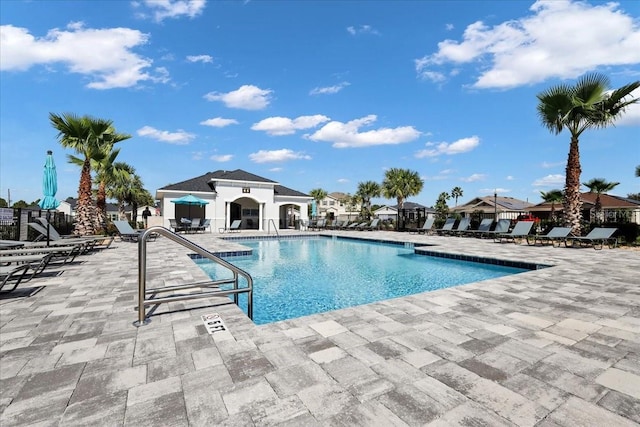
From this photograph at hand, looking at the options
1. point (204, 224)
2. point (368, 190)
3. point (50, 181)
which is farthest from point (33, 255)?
point (368, 190)

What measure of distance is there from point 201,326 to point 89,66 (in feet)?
39.4

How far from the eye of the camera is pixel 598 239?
11.5 meters

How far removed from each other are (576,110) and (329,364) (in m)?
14.7

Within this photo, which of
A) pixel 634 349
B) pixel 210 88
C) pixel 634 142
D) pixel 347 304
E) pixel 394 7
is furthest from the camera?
pixel 210 88

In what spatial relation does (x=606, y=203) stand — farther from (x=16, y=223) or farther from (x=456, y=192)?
(x=16, y=223)

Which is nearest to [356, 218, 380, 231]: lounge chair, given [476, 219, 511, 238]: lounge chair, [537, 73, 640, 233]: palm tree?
[476, 219, 511, 238]: lounge chair

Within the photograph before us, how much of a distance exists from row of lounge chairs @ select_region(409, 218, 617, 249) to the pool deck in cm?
896

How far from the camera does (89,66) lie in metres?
10.6

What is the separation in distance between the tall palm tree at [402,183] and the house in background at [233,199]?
8184 millimetres

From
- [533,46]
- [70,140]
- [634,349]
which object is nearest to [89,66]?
[70,140]

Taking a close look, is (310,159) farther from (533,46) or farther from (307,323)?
(307,323)

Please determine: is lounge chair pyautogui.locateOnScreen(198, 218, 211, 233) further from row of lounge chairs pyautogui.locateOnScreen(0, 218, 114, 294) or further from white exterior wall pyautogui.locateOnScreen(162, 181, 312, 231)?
row of lounge chairs pyautogui.locateOnScreen(0, 218, 114, 294)

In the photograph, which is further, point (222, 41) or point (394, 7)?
point (222, 41)

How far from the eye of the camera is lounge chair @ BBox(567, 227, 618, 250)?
36.0 ft
